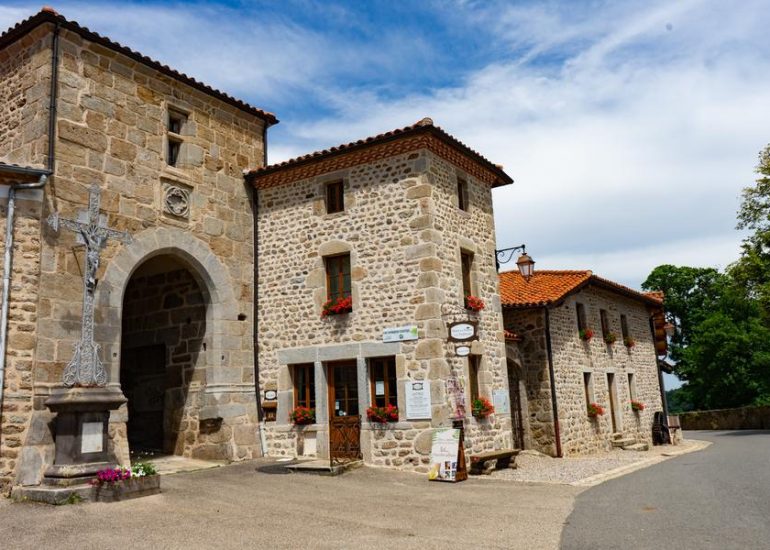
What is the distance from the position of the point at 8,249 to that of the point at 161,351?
4629mm

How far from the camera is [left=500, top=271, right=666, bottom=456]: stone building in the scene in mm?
14328

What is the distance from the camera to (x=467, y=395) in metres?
11.1

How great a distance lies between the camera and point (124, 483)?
25.8ft

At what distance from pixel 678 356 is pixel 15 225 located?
111 ft

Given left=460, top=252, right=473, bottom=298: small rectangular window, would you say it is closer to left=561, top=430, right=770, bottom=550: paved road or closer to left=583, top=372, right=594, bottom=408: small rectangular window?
left=561, top=430, right=770, bottom=550: paved road

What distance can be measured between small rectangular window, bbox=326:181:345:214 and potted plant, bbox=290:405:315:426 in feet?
12.5

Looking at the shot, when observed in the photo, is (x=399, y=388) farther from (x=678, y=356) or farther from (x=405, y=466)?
(x=678, y=356)

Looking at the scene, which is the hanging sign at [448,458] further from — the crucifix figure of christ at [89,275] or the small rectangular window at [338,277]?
the crucifix figure of christ at [89,275]

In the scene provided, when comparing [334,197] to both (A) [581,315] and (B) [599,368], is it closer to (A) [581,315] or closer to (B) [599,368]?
(A) [581,315]

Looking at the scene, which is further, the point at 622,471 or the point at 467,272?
the point at 467,272

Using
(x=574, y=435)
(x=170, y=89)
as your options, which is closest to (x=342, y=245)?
(x=170, y=89)

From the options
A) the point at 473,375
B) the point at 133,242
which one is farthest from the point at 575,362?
Answer: the point at 133,242

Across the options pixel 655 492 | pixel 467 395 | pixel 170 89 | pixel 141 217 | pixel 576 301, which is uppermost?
pixel 170 89

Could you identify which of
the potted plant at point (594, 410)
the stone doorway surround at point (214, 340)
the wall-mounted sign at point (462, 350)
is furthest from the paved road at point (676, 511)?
the stone doorway surround at point (214, 340)
